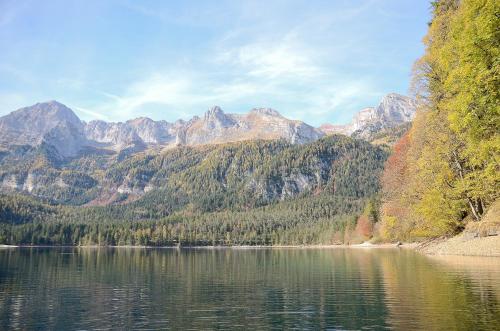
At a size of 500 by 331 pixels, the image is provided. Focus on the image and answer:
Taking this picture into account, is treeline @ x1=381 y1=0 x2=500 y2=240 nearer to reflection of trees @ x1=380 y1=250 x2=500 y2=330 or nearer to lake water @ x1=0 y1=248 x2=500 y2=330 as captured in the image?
reflection of trees @ x1=380 y1=250 x2=500 y2=330

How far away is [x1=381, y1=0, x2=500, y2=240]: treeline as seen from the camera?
30.9 m

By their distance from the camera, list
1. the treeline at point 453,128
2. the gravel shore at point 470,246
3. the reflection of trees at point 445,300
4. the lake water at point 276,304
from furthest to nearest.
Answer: the gravel shore at point 470,246 < the treeline at point 453,128 < the lake water at point 276,304 < the reflection of trees at point 445,300

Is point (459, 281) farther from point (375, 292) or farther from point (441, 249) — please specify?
point (441, 249)

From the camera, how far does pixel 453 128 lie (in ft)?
120

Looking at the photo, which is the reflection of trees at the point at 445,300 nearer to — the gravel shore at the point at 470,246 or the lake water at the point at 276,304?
the lake water at the point at 276,304

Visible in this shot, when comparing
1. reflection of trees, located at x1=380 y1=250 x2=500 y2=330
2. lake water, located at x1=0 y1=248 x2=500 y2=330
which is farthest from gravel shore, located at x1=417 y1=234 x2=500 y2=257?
reflection of trees, located at x1=380 y1=250 x2=500 y2=330

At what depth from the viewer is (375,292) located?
34000 millimetres

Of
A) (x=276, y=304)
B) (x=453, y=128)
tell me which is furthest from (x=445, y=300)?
(x=453, y=128)

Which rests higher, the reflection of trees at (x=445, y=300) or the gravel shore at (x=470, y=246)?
the gravel shore at (x=470, y=246)

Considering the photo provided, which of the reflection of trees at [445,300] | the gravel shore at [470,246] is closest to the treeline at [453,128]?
the gravel shore at [470,246]

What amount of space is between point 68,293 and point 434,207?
4365 centimetres

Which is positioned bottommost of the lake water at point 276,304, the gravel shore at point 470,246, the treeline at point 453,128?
the lake water at point 276,304

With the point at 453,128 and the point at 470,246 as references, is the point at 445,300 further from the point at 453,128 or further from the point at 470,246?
the point at 470,246

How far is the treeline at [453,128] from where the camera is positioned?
3094 centimetres
